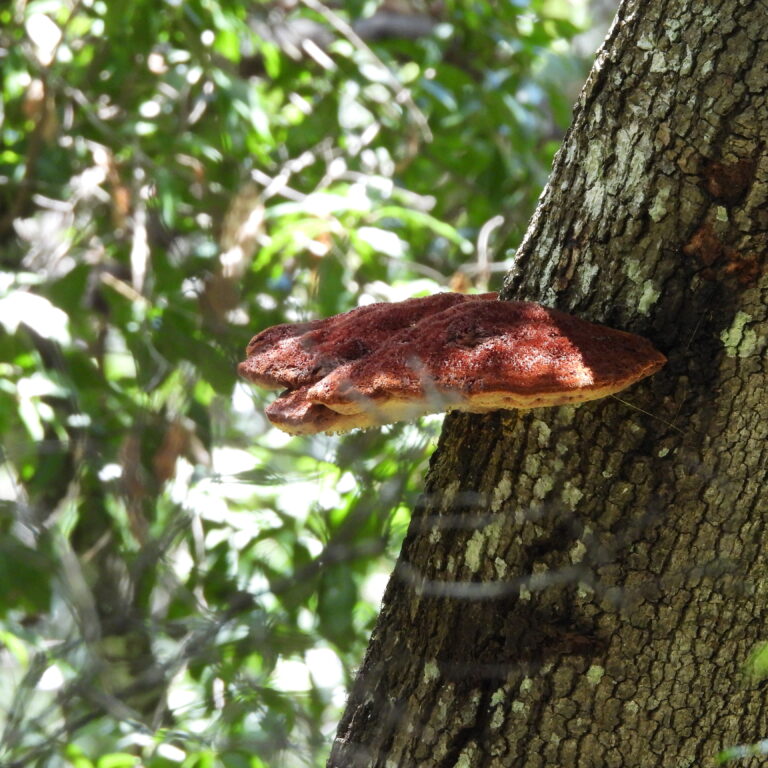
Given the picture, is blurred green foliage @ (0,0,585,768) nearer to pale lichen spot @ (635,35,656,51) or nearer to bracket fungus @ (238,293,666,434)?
bracket fungus @ (238,293,666,434)

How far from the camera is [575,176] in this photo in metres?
1.15

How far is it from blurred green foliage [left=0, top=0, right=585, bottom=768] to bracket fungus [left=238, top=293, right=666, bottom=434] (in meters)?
0.54

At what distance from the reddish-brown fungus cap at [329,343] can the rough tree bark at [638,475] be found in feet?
0.51

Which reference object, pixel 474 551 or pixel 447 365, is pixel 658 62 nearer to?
pixel 447 365

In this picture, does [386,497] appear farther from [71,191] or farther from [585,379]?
[71,191]

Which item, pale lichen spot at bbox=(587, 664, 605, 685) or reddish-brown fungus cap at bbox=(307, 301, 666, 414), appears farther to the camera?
pale lichen spot at bbox=(587, 664, 605, 685)

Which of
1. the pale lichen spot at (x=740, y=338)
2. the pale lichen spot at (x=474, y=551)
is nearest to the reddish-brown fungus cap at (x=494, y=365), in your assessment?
the pale lichen spot at (x=740, y=338)

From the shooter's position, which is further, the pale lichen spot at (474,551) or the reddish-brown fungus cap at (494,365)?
the pale lichen spot at (474,551)

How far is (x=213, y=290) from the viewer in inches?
81.7

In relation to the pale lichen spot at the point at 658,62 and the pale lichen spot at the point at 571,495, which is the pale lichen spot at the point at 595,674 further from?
the pale lichen spot at the point at 658,62

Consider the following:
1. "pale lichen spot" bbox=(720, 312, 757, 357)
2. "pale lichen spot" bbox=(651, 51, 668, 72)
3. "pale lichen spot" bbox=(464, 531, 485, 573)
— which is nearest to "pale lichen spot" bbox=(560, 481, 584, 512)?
"pale lichen spot" bbox=(464, 531, 485, 573)

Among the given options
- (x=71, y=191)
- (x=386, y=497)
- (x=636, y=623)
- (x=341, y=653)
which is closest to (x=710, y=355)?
(x=636, y=623)

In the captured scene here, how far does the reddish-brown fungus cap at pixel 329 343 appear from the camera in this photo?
1.08 meters

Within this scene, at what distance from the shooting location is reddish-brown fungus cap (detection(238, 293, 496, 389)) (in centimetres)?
108
